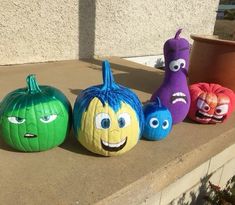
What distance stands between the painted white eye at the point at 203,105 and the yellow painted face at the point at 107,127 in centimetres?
70

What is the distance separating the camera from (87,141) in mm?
1751

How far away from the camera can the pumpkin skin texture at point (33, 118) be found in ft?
5.46

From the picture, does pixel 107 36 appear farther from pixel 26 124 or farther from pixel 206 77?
pixel 26 124

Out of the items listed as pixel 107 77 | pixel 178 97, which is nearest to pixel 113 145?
pixel 107 77

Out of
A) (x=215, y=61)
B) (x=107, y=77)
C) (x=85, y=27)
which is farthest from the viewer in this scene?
(x=85, y=27)

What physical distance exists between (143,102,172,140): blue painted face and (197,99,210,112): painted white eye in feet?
1.23

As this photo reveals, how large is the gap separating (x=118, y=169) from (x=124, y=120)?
0.27m

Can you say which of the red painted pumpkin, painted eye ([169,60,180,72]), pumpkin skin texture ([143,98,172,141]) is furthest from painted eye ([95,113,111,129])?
the red painted pumpkin

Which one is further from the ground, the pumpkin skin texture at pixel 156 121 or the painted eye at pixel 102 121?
the painted eye at pixel 102 121

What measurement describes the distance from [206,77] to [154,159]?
1.25 meters

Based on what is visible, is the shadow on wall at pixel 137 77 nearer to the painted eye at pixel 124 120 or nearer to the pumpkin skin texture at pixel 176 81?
the pumpkin skin texture at pixel 176 81

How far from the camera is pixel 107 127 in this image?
1683 mm

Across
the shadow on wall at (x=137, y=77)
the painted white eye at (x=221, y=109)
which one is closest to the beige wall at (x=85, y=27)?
the shadow on wall at (x=137, y=77)

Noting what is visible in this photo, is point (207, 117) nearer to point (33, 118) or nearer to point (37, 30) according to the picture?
point (33, 118)
